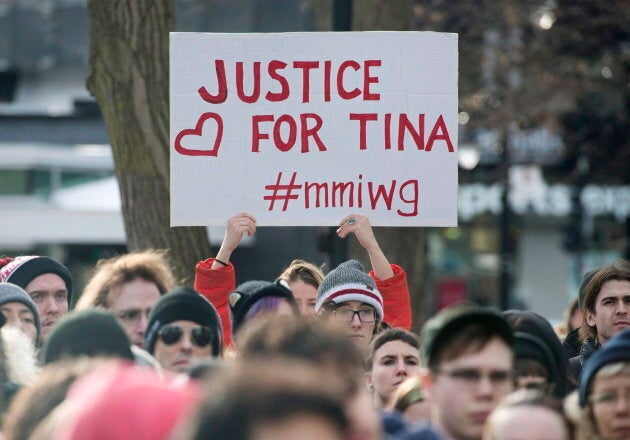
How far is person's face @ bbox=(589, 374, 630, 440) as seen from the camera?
476 centimetres

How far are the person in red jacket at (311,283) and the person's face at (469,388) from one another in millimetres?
2803

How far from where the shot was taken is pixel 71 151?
26016 mm

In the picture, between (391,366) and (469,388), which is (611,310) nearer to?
(391,366)

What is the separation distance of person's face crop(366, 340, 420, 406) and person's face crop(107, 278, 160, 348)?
37.2 inches

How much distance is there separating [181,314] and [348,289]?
1295 millimetres

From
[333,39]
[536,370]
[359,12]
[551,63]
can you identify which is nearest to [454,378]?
[536,370]

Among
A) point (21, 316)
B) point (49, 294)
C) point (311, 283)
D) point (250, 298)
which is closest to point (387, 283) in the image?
point (311, 283)

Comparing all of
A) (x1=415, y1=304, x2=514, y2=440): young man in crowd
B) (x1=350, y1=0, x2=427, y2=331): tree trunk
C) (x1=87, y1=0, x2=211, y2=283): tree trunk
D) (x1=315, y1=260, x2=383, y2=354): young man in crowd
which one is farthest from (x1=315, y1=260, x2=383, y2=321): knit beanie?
(x1=350, y1=0, x2=427, y2=331): tree trunk

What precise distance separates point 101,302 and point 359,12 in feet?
20.7

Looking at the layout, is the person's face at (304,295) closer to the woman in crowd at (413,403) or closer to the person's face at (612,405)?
the woman in crowd at (413,403)

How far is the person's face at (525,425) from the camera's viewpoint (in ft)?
13.2

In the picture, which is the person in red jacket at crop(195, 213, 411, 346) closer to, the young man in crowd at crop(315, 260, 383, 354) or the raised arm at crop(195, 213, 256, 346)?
the raised arm at crop(195, 213, 256, 346)

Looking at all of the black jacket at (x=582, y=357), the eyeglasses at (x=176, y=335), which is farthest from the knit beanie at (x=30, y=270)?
the black jacket at (x=582, y=357)

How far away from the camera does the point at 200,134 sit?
770cm
